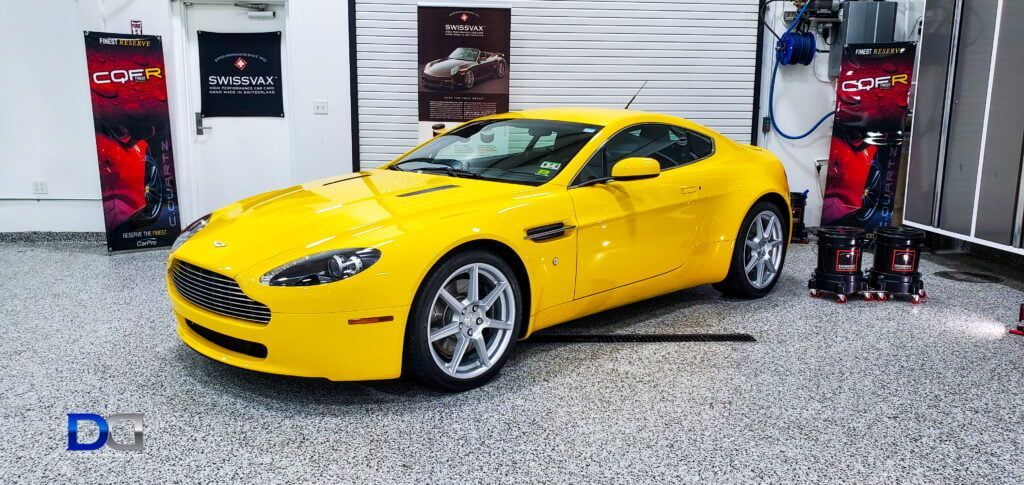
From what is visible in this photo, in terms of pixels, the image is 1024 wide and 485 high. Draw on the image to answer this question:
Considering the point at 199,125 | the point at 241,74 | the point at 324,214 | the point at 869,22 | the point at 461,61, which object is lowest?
the point at 324,214

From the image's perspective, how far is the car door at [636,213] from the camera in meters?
3.43

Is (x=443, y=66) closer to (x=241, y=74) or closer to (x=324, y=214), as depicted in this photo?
(x=241, y=74)

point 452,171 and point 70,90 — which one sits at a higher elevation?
point 70,90

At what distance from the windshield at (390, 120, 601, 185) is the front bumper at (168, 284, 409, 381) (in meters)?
1.07

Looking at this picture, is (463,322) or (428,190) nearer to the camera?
(463,322)

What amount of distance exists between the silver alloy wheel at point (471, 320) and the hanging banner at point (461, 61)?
3.81m

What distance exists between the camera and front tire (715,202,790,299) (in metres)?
4.38

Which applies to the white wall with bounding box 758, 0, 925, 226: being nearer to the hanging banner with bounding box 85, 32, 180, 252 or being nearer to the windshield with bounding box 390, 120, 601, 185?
the windshield with bounding box 390, 120, 601, 185

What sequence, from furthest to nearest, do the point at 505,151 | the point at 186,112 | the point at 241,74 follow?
1. the point at 241,74
2. the point at 186,112
3. the point at 505,151

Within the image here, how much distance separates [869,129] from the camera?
22.3 ft

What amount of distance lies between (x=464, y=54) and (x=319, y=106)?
4.83 feet

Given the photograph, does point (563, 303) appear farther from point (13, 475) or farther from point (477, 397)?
point (13, 475)

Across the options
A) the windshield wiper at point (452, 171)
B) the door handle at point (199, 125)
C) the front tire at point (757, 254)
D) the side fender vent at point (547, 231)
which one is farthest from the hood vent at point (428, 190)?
the door handle at point (199, 125)

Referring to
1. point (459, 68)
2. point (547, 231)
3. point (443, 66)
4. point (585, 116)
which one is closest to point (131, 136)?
point (443, 66)
